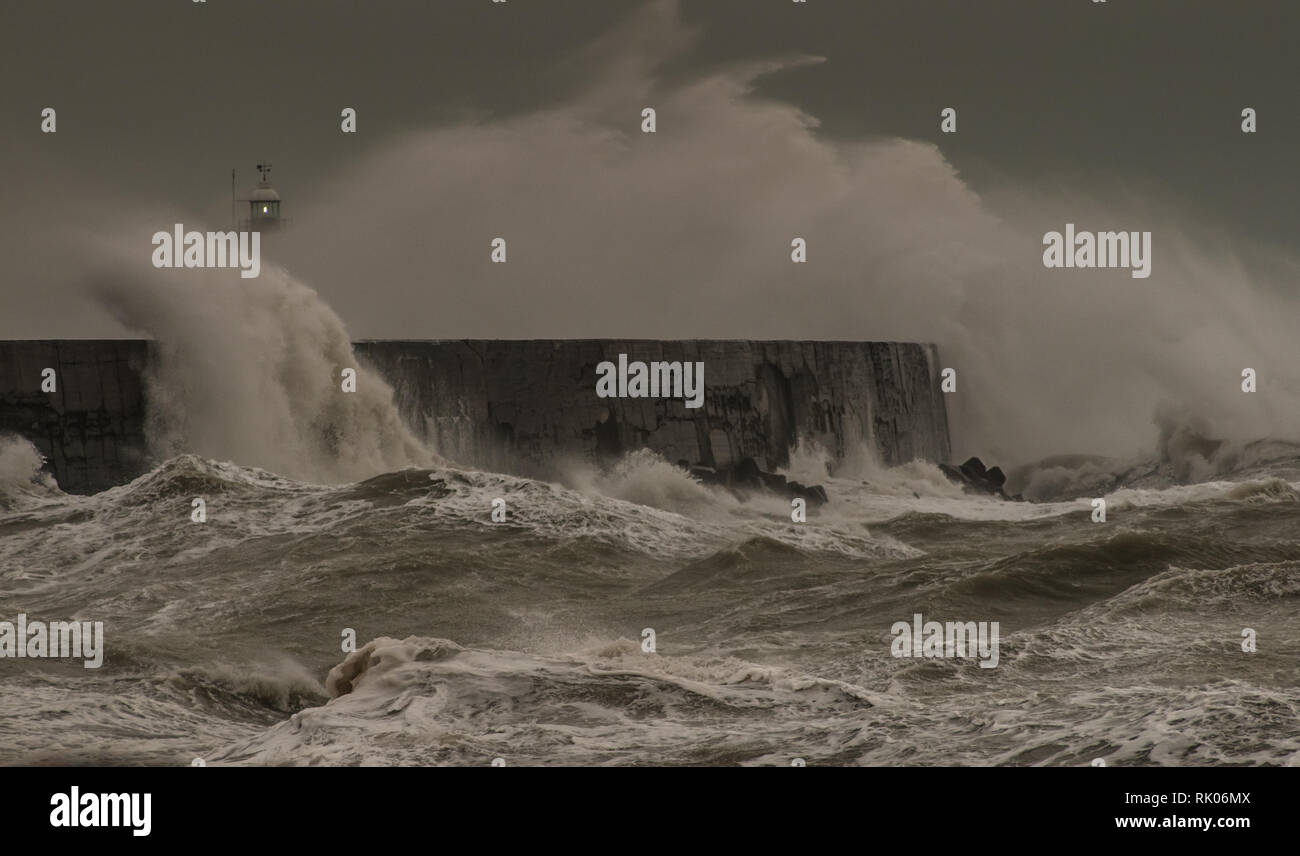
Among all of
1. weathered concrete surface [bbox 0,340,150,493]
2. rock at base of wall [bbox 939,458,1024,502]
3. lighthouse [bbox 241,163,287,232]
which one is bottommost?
rock at base of wall [bbox 939,458,1024,502]

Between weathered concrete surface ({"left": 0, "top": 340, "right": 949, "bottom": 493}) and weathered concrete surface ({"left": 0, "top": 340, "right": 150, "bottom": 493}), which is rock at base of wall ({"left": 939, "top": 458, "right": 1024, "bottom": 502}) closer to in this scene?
weathered concrete surface ({"left": 0, "top": 340, "right": 949, "bottom": 493})

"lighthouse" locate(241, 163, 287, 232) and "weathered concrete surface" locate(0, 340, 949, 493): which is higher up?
"lighthouse" locate(241, 163, 287, 232)

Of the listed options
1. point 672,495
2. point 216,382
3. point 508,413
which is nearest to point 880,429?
point 672,495

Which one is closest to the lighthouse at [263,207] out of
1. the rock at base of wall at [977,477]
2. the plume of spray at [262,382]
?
the plume of spray at [262,382]

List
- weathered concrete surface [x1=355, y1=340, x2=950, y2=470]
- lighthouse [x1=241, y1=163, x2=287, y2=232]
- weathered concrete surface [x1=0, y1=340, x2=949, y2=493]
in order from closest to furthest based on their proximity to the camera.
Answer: weathered concrete surface [x1=0, y1=340, x2=949, y2=493] < weathered concrete surface [x1=355, y1=340, x2=950, y2=470] < lighthouse [x1=241, y1=163, x2=287, y2=232]

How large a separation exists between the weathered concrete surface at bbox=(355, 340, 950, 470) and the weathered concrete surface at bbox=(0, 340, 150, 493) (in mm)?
3952

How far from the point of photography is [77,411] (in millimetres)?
20250

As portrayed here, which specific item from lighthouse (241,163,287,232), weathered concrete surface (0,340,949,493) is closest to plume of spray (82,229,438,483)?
weathered concrete surface (0,340,949,493)

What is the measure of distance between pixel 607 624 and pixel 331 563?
11.6 feet

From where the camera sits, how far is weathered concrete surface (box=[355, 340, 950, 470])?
2319 centimetres

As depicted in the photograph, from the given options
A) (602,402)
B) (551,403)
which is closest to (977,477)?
(602,402)

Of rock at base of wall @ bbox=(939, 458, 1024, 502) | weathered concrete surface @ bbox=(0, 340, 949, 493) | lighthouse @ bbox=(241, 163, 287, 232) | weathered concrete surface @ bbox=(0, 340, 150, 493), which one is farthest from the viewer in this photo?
lighthouse @ bbox=(241, 163, 287, 232)

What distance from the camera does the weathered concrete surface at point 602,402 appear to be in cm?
2319
